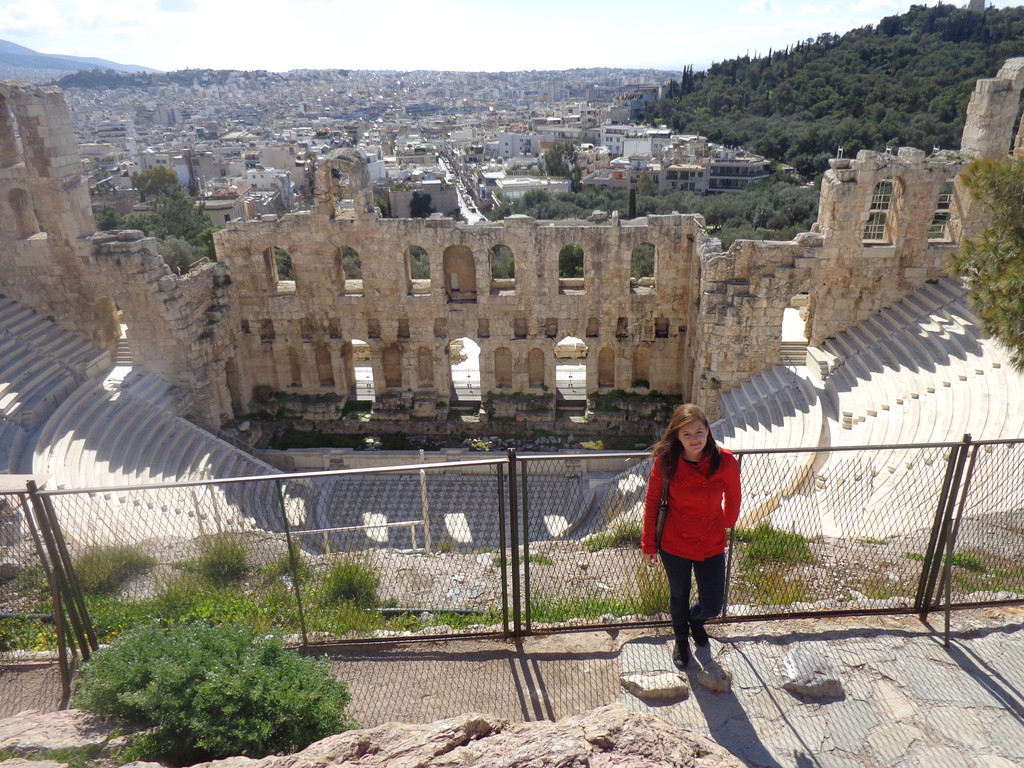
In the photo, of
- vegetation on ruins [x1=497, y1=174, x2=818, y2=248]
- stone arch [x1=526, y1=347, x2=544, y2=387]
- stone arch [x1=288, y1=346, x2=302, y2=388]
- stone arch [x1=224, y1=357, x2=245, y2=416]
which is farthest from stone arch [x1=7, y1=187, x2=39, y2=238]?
vegetation on ruins [x1=497, y1=174, x2=818, y2=248]

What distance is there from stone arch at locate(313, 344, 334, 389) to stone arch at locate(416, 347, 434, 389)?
2.76 meters

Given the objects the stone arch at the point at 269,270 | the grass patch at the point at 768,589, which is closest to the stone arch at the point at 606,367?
the stone arch at the point at 269,270

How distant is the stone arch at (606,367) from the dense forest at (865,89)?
3148 cm

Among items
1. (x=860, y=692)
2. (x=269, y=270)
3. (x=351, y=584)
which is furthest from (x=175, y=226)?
(x=860, y=692)

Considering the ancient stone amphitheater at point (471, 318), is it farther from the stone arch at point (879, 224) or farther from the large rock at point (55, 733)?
the large rock at point (55, 733)

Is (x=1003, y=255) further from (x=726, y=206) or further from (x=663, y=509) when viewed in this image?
(x=726, y=206)

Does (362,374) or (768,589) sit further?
(362,374)

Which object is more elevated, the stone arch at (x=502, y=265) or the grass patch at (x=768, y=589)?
the grass patch at (x=768, y=589)

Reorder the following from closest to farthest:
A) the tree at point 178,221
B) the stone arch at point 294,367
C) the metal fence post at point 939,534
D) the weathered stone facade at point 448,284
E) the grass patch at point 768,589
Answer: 1. the metal fence post at point 939,534
2. the grass patch at point 768,589
3. the weathered stone facade at point 448,284
4. the stone arch at point 294,367
5. the tree at point 178,221

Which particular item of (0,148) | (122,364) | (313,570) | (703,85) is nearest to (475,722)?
(313,570)

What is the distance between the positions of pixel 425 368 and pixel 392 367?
3.59ft

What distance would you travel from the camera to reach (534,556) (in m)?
9.46

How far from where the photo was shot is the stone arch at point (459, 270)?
22734 mm

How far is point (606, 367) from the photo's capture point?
75.4 feet
